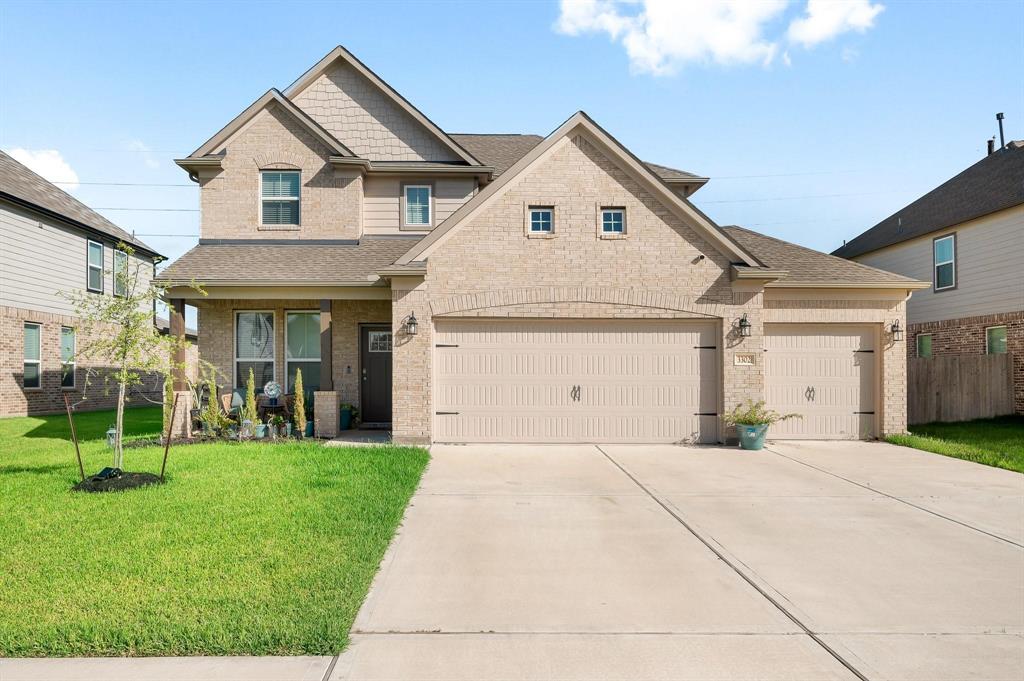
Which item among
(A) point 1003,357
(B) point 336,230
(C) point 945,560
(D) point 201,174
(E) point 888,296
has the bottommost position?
(C) point 945,560

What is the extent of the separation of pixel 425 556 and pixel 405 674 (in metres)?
1.92

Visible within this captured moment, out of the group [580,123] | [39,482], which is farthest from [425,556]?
[580,123]

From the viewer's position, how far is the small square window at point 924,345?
1841 cm

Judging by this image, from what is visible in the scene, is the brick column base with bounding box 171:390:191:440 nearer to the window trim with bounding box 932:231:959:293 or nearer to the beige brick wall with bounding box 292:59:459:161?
the beige brick wall with bounding box 292:59:459:161

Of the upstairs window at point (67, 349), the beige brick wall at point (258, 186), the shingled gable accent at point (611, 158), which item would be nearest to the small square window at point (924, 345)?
the shingled gable accent at point (611, 158)

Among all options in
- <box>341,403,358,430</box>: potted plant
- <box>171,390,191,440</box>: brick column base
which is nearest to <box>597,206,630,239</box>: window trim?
<box>341,403,358,430</box>: potted plant

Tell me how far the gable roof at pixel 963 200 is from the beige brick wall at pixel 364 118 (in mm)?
14952

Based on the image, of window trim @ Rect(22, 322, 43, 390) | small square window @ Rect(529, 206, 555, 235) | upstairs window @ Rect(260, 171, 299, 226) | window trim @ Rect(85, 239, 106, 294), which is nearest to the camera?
small square window @ Rect(529, 206, 555, 235)

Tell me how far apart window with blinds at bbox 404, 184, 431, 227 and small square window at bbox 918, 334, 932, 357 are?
16.1 metres

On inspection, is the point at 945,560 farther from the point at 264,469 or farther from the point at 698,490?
the point at 264,469

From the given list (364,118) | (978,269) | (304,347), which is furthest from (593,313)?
(978,269)

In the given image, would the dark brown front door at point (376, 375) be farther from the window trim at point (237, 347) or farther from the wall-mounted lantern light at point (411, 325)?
the wall-mounted lantern light at point (411, 325)

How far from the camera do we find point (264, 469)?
8.70m

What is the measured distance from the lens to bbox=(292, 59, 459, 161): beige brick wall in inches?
585
